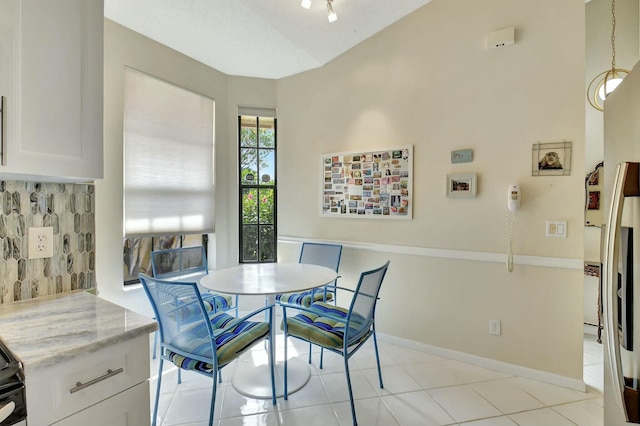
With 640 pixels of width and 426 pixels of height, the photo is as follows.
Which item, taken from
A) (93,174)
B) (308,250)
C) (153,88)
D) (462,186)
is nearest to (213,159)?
(153,88)

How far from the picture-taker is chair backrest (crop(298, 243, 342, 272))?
2.93 meters

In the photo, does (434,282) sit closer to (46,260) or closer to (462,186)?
(462,186)

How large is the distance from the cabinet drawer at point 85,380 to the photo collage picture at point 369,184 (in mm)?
2212

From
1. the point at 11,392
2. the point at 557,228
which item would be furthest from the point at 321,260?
the point at 11,392

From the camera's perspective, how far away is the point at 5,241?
1.19 metres

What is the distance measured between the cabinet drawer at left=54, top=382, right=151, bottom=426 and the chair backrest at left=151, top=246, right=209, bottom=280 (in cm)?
168

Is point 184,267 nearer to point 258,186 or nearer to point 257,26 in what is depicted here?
point 258,186

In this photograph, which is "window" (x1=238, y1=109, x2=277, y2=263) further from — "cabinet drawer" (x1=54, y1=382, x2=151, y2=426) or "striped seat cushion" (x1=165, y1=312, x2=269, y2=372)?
"cabinet drawer" (x1=54, y1=382, x2=151, y2=426)

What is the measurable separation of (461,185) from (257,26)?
219 cm

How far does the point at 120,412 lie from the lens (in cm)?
96

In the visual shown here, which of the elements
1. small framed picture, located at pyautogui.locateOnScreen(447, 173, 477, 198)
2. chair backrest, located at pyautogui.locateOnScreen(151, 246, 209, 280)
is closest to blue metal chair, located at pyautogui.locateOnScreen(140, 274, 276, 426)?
chair backrest, located at pyautogui.locateOnScreen(151, 246, 209, 280)

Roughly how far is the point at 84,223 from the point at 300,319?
137 cm

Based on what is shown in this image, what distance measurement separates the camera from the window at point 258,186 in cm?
351

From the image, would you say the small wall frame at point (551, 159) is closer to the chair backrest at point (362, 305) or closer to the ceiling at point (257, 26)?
the chair backrest at point (362, 305)
